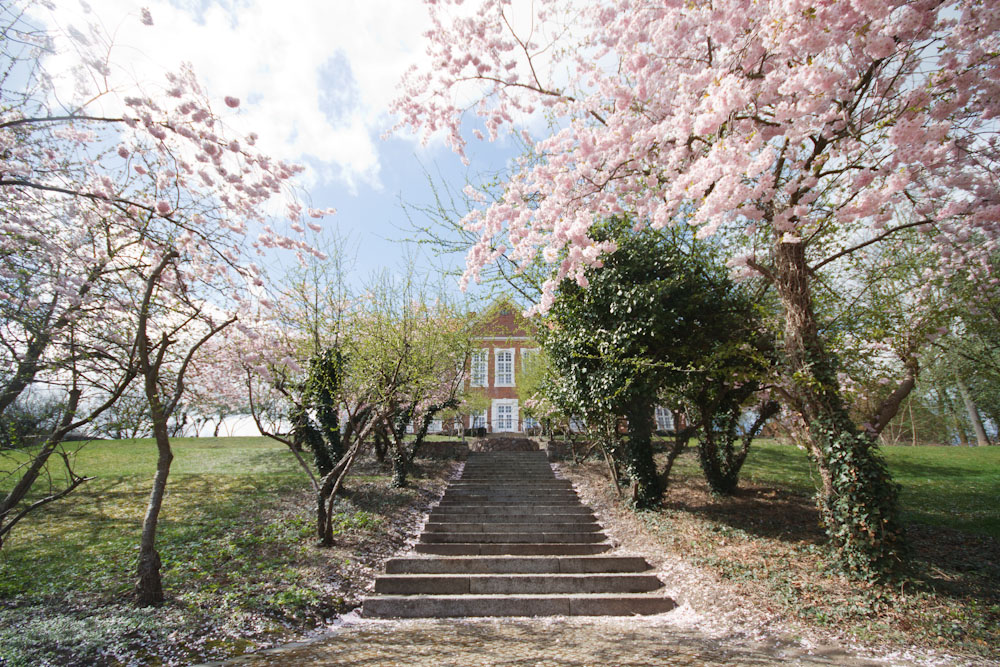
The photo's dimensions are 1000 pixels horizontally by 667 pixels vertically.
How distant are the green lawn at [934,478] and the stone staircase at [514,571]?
2.73 metres

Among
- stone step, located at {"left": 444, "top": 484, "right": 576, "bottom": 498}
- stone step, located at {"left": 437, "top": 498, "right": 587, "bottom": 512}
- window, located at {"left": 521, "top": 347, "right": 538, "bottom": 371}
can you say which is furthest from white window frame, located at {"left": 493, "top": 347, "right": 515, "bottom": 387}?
stone step, located at {"left": 437, "top": 498, "right": 587, "bottom": 512}

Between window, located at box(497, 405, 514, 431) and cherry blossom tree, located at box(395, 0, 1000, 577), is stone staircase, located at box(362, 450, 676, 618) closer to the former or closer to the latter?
cherry blossom tree, located at box(395, 0, 1000, 577)

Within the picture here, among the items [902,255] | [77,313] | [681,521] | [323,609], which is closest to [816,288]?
[902,255]

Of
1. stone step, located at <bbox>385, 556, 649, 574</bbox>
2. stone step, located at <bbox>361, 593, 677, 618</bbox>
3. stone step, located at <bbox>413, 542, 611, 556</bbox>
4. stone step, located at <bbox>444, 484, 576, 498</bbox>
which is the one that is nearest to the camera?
stone step, located at <bbox>361, 593, 677, 618</bbox>

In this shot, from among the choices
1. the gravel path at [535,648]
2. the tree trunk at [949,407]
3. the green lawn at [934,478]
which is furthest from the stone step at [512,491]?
the tree trunk at [949,407]

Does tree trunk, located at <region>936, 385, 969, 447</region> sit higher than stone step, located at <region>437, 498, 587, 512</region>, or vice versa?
tree trunk, located at <region>936, 385, 969, 447</region>

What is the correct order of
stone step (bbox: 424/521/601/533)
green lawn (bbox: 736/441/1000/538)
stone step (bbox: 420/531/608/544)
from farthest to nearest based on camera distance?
stone step (bbox: 424/521/601/533)
green lawn (bbox: 736/441/1000/538)
stone step (bbox: 420/531/608/544)

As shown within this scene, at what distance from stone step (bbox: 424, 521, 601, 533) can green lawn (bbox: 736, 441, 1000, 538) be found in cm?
362

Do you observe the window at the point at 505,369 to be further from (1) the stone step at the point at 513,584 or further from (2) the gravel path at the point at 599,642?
(2) the gravel path at the point at 599,642

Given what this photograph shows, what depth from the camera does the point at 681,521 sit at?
744cm

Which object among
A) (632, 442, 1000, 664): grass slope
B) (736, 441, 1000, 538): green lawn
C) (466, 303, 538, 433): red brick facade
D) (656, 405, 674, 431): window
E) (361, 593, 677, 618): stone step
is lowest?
(361, 593, 677, 618): stone step

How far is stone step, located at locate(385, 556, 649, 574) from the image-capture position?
240 inches

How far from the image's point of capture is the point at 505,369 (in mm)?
28656

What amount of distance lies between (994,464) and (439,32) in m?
16.8
